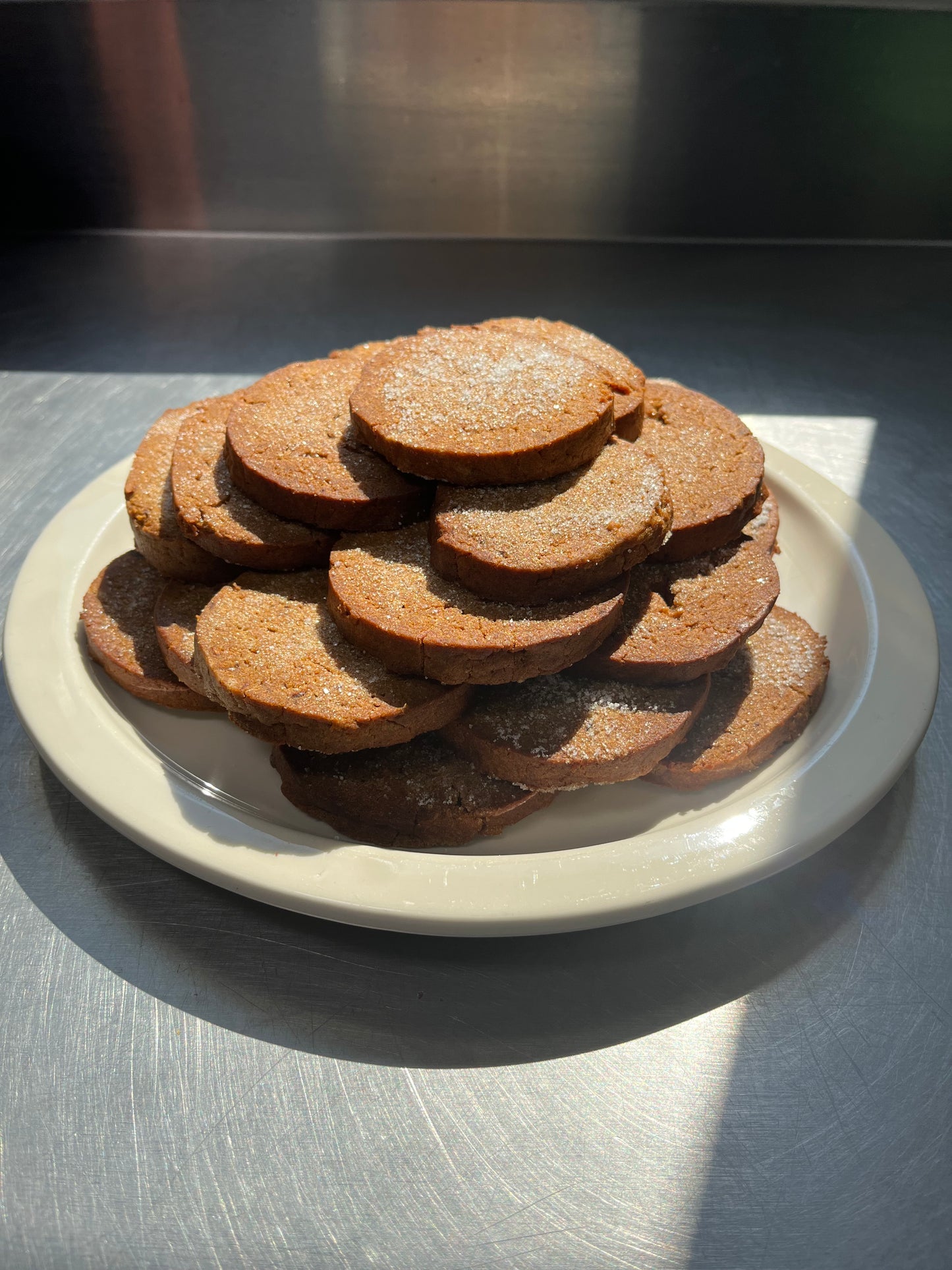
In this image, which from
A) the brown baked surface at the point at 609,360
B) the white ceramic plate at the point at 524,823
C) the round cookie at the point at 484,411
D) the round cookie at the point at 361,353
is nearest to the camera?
the white ceramic plate at the point at 524,823

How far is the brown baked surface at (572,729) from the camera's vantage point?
175 centimetres

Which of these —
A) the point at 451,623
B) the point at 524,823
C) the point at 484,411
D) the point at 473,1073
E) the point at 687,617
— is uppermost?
the point at 484,411

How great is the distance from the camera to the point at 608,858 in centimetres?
162

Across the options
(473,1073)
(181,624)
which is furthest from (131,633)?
(473,1073)

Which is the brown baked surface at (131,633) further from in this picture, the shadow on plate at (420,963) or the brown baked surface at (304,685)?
the shadow on plate at (420,963)

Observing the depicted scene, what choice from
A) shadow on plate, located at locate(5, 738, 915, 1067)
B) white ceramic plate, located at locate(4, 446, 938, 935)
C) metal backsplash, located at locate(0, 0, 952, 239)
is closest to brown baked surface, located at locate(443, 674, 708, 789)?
white ceramic plate, located at locate(4, 446, 938, 935)

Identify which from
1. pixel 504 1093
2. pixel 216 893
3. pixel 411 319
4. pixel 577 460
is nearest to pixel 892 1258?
pixel 504 1093

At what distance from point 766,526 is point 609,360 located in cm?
49

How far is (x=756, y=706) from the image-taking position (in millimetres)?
1928

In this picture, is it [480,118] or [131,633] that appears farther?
[480,118]

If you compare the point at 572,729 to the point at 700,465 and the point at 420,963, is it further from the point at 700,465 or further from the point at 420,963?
the point at 700,465

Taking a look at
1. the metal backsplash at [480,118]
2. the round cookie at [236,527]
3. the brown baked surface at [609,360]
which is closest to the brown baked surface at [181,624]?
the round cookie at [236,527]

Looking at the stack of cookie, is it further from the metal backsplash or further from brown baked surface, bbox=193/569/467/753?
the metal backsplash

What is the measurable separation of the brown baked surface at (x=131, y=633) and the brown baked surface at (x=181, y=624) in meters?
0.03
